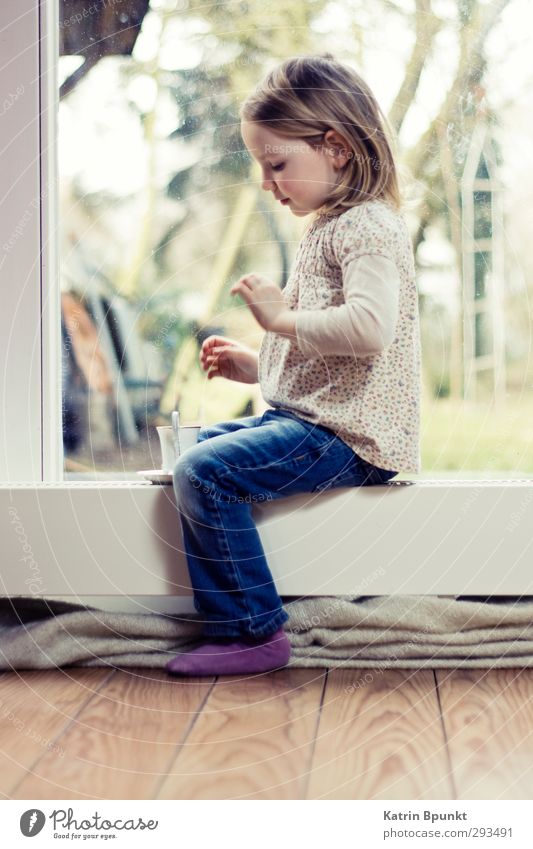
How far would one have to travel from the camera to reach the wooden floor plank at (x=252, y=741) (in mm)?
729

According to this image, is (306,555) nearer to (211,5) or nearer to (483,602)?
(483,602)

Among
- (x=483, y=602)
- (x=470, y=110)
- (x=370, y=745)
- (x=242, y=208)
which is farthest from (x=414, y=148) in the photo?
(x=370, y=745)

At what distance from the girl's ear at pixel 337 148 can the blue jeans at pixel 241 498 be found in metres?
0.30

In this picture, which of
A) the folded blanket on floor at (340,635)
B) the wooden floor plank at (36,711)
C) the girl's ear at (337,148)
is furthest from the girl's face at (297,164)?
the wooden floor plank at (36,711)

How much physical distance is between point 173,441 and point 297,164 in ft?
1.14

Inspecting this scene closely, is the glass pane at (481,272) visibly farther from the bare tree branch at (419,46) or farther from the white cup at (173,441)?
the white cup at (173,441)

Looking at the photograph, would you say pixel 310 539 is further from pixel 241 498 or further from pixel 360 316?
pixel 360 316

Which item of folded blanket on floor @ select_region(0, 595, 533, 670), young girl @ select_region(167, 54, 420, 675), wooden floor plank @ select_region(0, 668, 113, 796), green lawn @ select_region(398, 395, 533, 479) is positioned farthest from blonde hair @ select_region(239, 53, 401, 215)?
wooden floor plank @ select_region(0, 668, 113, 796)

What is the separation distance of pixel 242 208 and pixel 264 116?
0.21 meters

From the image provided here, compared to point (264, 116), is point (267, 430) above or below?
below

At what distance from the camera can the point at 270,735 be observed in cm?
84

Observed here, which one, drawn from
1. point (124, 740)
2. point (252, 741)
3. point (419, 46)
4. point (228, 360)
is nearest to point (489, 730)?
point (252, 741)

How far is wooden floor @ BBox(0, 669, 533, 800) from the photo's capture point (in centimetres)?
73

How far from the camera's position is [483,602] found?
3.76ft
